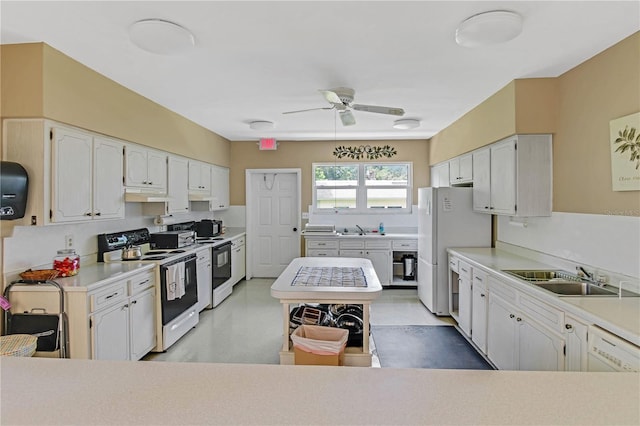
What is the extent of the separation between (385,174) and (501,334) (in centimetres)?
392

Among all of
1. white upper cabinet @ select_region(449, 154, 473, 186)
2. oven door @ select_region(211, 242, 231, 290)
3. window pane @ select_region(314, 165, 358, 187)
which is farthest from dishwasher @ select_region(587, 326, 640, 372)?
window pane @ select_region(314, 165, 358, 187)

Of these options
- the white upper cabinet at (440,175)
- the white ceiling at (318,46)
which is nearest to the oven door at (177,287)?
the white ceiling at (318,46)

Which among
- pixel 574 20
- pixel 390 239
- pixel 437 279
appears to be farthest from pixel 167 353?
pixel 574 20

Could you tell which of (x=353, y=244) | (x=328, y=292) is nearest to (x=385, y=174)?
(x=353, y=244)

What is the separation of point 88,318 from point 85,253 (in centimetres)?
104

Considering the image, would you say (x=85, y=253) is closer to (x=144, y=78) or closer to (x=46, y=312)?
(x=46, y=312)

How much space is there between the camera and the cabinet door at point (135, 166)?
3.47m

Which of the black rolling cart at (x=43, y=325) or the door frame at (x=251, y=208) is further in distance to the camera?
the door frame at (x=251, y=208)

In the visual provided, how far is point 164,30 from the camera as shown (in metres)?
2.15

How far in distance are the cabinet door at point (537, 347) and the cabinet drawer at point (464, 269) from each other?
1.01 meters

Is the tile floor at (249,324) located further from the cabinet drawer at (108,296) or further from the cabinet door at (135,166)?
the cabinet door at (135,166)

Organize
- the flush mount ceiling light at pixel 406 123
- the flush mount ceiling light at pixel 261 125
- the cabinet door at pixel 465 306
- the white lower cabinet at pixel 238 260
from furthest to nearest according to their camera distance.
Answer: the white lower cabinet at pixel 238 260
the flush mount ceiling light at pixel 261 125
the flush mount ceiling light at pixel 406 123
the cabinet door at pixel 465 306

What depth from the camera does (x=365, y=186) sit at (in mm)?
6418

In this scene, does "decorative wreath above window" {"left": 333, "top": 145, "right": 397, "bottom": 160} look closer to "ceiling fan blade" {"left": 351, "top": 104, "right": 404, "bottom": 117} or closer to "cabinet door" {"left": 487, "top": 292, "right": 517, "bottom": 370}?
"ceiling fan blade" {"left": 351, "top": 104, "right": 404, "bottom": 117}
